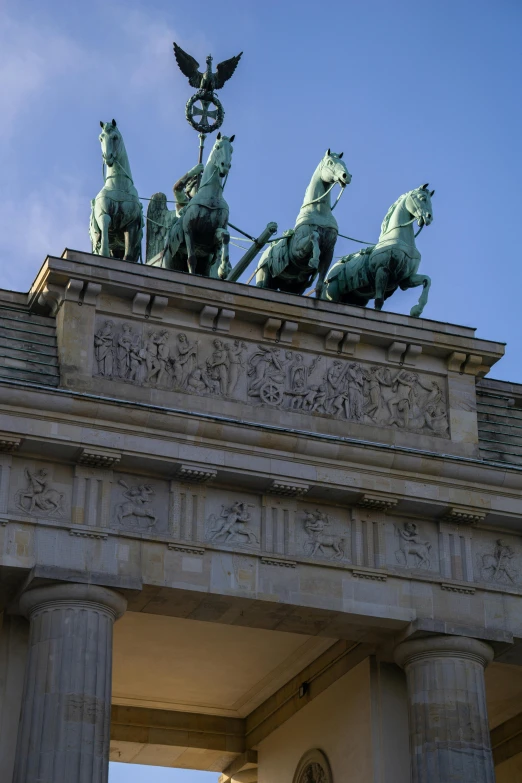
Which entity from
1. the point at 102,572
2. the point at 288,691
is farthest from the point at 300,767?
the point at 102,572

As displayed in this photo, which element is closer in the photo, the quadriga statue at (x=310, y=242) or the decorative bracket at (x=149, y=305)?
the decorative bracket at (x=149, y=305)

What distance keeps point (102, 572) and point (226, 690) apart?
714 centimetres

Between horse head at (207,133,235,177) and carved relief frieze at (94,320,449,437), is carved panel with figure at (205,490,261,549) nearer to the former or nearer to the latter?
carved relief frieze at (94,320,449,437)

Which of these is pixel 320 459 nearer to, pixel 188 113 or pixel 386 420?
pixel 386 420

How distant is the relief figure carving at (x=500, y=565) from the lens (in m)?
25.8

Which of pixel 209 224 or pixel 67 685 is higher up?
pixel 209 224

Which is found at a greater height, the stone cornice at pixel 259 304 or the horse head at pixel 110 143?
the horse head at pixel 110 143

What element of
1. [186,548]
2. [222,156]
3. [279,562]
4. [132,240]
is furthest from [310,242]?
[186,548]

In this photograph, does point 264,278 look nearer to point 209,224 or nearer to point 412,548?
point 209,224

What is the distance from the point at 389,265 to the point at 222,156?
11.0ft

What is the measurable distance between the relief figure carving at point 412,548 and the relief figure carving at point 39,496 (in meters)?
5.21

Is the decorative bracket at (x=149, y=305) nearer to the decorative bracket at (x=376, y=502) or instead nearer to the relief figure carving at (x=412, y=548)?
the decorative bracket at (x=376, y=502)

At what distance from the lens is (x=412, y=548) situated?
83.8 ft

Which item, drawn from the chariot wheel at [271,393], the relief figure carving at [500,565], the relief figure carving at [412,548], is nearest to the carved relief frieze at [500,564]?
the relief figure carving at [500,565]
